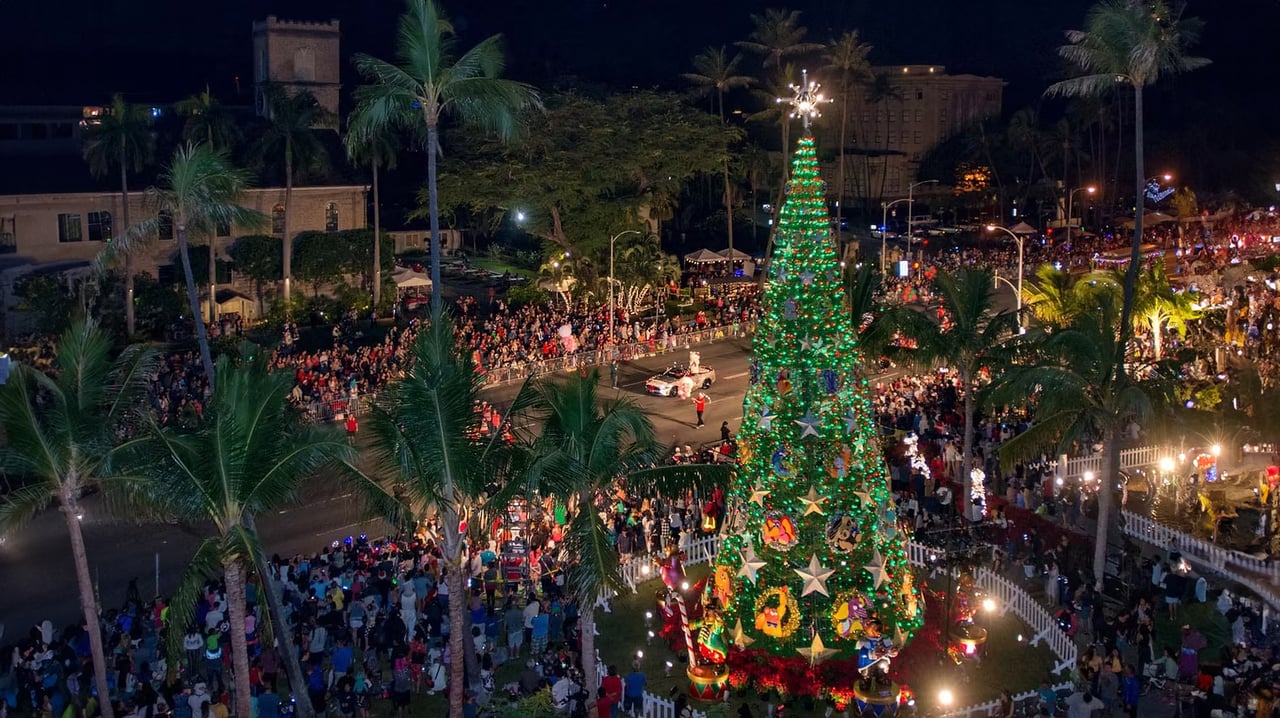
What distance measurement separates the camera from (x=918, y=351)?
29.0 metres

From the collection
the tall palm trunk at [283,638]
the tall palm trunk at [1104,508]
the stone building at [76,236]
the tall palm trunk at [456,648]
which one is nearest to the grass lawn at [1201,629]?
the tall palm trunk at [1104,508]

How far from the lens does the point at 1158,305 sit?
39.2m

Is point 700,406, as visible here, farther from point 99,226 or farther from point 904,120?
point 904,120

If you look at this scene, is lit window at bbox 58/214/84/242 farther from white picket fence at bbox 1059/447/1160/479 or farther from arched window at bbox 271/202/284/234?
white picket fence at bbox 1059/447/1160/479

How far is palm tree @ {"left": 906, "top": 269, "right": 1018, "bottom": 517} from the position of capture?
2872 centimetres

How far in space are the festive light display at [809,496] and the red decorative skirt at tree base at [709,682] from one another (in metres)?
0.28

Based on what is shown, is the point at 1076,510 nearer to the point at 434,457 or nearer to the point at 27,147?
the point at 434,457

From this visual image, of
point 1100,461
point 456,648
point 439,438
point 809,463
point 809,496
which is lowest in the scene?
point 456,648

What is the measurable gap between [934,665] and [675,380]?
76.4ft

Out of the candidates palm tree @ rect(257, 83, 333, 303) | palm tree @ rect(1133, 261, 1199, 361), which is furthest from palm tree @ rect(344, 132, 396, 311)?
palm tree @ rect(1133, 261, 1199, 361)

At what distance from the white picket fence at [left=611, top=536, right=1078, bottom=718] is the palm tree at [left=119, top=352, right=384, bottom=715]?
6.11m

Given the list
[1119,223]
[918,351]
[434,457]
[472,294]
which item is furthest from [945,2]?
[434,457]

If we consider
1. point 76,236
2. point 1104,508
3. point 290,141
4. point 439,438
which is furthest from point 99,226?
point 1104,508

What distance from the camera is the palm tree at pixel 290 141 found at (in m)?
52.5
